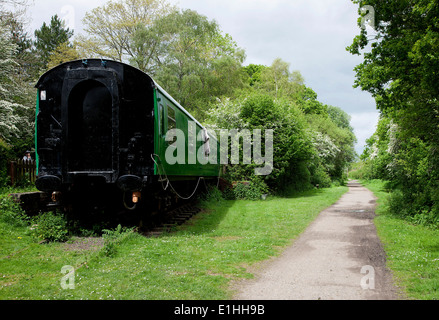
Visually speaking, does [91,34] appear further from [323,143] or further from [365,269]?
[365,269]

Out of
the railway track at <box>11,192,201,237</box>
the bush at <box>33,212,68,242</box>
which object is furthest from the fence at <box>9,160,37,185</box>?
the bush at <box>33,212,68,242</box>

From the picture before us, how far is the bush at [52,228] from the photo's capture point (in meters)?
7.53

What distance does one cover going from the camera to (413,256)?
6.84m

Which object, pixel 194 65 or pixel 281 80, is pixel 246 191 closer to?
pixel 194 65

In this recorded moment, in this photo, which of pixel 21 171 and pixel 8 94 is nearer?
pixel 21 171

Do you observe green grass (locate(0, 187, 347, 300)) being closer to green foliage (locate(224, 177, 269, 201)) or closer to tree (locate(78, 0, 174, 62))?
green foliage (locate(224, 177, 269, 201))

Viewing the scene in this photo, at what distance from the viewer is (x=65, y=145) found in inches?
308

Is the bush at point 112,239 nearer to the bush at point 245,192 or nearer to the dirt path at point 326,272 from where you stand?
the dirt path at point 326,272

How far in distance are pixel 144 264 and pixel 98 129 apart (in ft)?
12.1

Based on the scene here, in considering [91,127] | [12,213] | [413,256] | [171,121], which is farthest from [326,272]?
[12,213]

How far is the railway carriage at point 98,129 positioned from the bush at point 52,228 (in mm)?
544

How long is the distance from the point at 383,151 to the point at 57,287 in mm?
23196

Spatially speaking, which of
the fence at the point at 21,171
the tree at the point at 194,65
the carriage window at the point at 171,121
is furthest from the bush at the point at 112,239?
the tree at the point at 194,65

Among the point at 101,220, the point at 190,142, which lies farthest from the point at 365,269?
the point at 190,142
